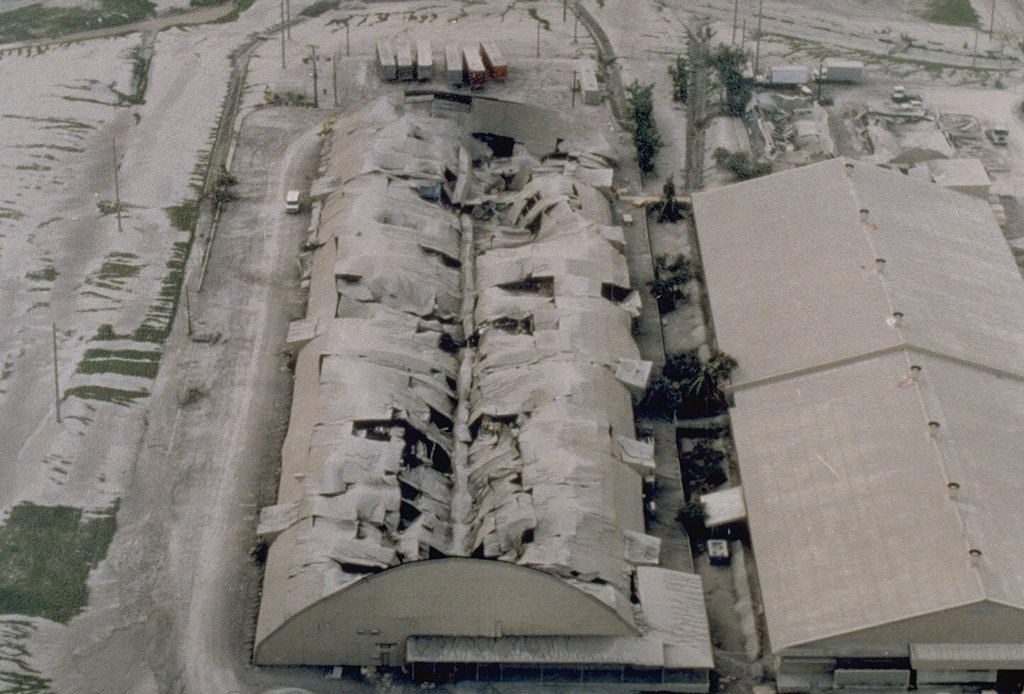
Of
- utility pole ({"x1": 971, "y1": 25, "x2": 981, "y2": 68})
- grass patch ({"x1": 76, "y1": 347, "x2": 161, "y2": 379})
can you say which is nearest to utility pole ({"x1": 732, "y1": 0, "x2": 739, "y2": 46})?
utility pole ({"x1": 971, "y1": 25, "x2": 981, "y2": 68})

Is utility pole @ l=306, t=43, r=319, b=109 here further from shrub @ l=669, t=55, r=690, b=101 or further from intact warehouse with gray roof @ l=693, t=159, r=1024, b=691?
intact warehouse with gray roof @ l=693, t=159, r=1024, b=691

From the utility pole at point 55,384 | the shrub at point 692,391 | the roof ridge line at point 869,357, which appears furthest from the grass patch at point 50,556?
the roof ridge line at point 869,357

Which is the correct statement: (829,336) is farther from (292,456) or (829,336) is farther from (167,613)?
(167,613)

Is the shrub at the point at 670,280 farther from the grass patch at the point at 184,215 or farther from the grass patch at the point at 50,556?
the grass patch at the point at 50,556

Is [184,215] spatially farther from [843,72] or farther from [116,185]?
[843,72]

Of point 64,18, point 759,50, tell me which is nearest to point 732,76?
point 759,50
